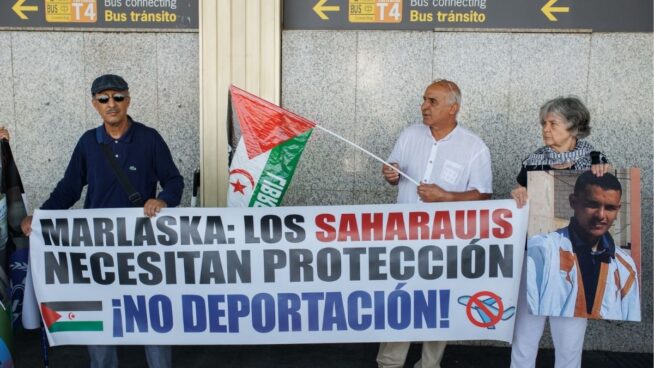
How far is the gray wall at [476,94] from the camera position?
15.2 feet

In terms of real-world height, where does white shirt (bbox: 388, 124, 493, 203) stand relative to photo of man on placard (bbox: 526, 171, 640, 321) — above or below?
above

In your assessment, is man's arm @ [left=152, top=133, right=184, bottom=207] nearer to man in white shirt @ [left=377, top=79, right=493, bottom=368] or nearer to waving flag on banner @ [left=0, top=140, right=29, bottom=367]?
waving flag on banner @ [left=0, top=140, right=29, bottom=367]

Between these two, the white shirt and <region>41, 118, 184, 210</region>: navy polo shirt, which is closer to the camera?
<region>41, 118, 184, 210</region>: navy polo shirt

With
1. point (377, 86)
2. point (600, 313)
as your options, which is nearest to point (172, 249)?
point (377, 86)

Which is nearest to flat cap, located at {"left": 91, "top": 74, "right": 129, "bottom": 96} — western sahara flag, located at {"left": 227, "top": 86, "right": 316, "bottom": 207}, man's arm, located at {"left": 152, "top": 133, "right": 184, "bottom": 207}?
man's arm, located at {"left": 152, "top": 133, "right": 184, "bottom": 207}

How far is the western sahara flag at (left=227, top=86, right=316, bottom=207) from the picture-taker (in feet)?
12.1

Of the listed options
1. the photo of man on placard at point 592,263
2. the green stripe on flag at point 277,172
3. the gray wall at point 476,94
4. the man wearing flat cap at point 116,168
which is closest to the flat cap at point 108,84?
the man wearing flat cap at point 116,168

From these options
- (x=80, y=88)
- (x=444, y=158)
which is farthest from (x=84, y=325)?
(x=444, y=158)

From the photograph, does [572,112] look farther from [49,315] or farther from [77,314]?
[49,315]

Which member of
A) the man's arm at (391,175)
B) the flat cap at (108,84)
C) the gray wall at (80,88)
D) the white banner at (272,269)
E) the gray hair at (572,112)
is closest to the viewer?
the gray hair at (572,112)

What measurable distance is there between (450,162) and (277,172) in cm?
102

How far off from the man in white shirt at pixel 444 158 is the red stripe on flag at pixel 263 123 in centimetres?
63

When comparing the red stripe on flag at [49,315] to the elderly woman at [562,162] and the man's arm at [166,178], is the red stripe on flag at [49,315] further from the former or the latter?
the elderly woman at [562,162]

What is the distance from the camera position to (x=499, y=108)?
185 inches
